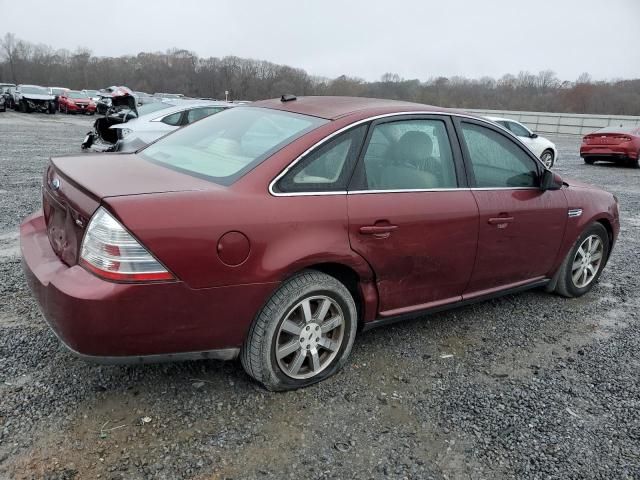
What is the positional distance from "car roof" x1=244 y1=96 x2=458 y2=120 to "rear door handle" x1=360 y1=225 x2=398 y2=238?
2.20 ft

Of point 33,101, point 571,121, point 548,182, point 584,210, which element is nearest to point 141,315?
point 548,182

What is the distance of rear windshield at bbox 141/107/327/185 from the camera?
2.78 m

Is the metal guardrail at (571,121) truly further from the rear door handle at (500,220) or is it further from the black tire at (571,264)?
the rear door handle at (500,220)

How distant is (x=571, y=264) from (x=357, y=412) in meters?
2.64

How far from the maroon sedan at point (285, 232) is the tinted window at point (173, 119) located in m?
6.65

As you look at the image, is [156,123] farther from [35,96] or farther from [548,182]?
[35,96]

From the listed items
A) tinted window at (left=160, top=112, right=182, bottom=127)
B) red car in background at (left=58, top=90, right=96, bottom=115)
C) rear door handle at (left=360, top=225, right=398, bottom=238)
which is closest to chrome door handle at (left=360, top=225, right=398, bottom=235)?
rear door handle at (left=360, top=225, right=398, bottom=238)

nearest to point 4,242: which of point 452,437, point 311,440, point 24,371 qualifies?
point 24,371

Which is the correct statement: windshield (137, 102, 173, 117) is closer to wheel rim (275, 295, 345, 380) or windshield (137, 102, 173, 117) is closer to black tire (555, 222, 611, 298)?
black tire (555, 222, 611, 298)

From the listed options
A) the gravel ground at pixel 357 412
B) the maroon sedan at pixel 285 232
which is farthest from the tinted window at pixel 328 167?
the gravel ground at pixel 357 412

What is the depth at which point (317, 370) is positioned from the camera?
292cm

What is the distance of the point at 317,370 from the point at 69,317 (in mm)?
1326

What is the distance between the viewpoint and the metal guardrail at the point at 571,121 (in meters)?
36.5

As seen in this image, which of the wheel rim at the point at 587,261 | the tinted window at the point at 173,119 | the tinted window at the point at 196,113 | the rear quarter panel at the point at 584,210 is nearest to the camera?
the rear quarter panel at the point at 584,210
